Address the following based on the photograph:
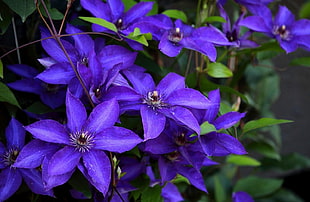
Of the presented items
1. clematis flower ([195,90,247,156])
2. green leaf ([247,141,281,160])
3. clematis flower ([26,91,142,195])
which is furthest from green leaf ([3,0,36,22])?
green leaf ([247,141,281,160])

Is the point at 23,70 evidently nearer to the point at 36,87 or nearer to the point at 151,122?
the point at 36,87

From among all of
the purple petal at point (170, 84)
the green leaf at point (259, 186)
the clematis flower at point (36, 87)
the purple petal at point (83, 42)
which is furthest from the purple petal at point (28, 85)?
the green leaf at point (259, 186)

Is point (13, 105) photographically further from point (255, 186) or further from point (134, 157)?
point (255, 186)

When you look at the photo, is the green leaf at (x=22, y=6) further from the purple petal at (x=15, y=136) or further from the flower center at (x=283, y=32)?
the flower center at (x=283, y=32)

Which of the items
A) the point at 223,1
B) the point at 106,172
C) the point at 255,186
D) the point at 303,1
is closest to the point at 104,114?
the point at 106,172

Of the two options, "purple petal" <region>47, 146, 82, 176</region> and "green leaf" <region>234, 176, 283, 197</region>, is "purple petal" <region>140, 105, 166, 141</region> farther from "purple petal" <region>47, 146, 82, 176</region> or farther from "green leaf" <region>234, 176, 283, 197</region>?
"green leaf" <region>234, 176, 283, 197</region>

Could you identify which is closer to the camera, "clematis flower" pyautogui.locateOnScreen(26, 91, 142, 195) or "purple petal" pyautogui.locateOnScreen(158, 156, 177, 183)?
"clematis flower" pyautogui.locateOnScreen(26, 91, 142, 195)

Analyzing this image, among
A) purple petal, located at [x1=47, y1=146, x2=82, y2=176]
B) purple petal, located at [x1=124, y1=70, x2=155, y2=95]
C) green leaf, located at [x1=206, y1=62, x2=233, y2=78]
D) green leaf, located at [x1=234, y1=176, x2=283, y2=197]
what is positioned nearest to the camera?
purple petal, located at [x1=47, y1=146, x2=82, y2=176]
